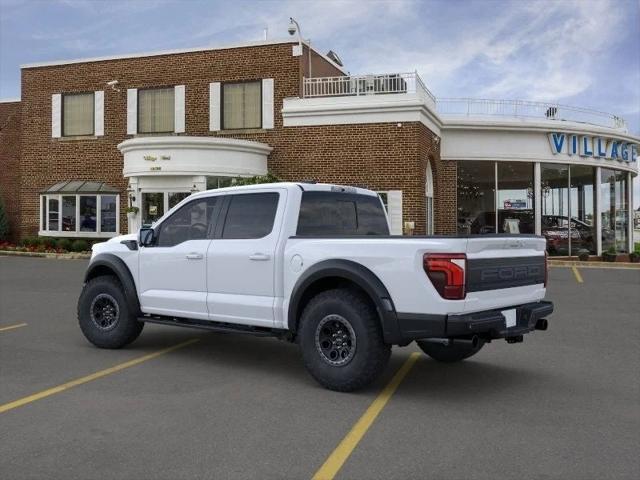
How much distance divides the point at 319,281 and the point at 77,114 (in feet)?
75.4

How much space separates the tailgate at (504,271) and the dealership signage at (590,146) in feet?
64.7

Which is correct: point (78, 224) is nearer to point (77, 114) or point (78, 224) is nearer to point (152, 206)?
point (152, 206)

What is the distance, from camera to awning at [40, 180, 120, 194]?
80.7 feet

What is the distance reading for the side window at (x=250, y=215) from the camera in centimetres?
645

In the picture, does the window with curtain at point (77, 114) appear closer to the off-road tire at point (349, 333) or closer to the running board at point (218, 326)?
the running board at point (218, 326)

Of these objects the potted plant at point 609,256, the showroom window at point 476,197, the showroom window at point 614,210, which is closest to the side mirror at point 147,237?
the showroom window at point 476,197

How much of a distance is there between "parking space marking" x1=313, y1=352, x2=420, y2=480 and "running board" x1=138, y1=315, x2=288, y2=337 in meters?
1.18

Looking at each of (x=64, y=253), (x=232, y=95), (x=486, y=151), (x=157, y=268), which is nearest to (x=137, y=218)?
(x=64, y=253)

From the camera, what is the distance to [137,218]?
73.8 feet

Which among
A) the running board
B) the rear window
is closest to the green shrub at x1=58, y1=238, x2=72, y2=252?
the running board

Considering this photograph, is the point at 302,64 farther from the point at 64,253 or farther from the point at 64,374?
the point at 64,374

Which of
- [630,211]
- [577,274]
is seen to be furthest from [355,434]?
[630,211]

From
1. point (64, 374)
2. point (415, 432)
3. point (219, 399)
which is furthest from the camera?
point (64, 374)

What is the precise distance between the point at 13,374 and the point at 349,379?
3459 millimetres
